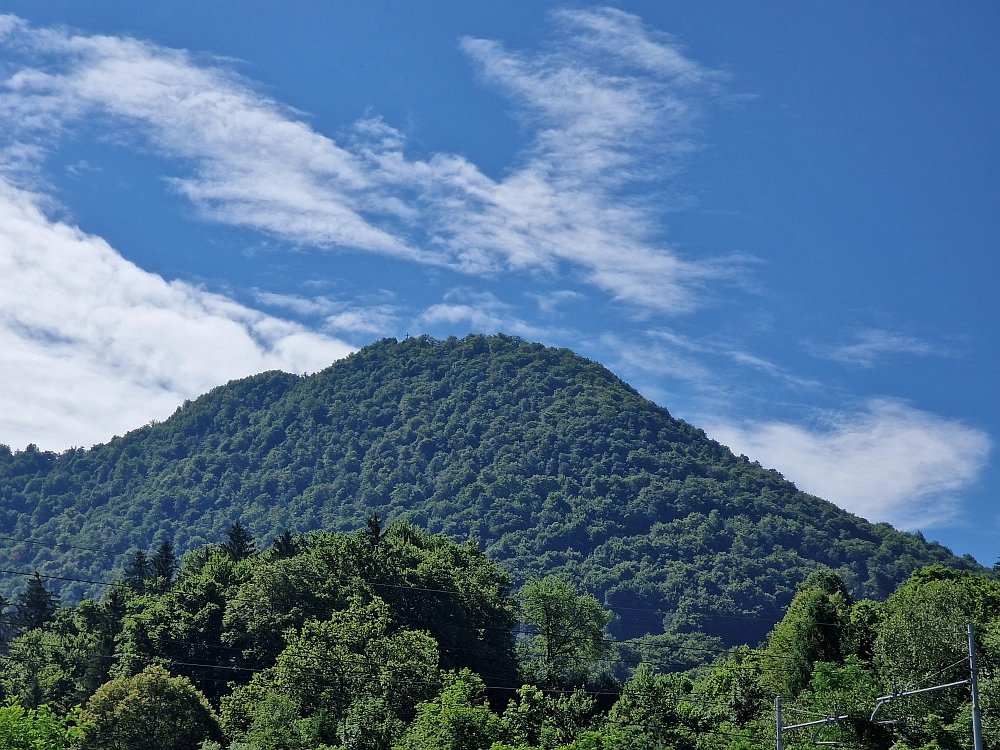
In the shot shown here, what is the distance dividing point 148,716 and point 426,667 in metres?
19.0

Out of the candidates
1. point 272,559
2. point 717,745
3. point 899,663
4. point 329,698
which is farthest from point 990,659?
point 272,559

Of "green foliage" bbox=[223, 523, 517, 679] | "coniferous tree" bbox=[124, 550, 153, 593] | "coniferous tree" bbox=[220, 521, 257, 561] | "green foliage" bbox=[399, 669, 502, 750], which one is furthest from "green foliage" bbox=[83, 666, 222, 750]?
"coniferous tree" bbox=[220, 521, 257, 561]

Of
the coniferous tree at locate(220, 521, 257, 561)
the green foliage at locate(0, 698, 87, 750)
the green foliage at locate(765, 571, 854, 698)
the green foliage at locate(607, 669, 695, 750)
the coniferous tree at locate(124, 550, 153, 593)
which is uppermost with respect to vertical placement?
the coniferous tree at locate(220, 521, 257, 561)

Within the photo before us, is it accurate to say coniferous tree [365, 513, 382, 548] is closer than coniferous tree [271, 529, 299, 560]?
Yes

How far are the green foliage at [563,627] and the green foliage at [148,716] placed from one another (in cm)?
3213

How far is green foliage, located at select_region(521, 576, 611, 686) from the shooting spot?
97.1 metres

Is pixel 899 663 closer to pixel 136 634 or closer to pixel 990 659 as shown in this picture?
pixel 990 659

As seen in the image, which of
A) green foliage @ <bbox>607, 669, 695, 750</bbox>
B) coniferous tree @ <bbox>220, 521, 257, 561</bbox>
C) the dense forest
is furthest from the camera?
coniferous tree @ <bbox>220, 521, 257, 561</bbox>

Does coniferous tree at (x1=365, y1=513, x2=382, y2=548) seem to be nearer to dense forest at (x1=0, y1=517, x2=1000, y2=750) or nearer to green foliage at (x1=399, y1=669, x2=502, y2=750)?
dense forest at (x1=0, y1=517, x2=1000, y2=750)

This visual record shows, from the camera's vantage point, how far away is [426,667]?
262ft

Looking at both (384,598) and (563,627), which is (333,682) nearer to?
(384,598)

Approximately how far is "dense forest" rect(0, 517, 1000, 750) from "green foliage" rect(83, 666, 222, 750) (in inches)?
4.9

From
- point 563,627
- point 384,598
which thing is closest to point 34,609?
point 384,598

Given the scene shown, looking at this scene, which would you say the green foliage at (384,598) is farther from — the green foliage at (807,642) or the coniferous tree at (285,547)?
the green foliage at (807,642)
